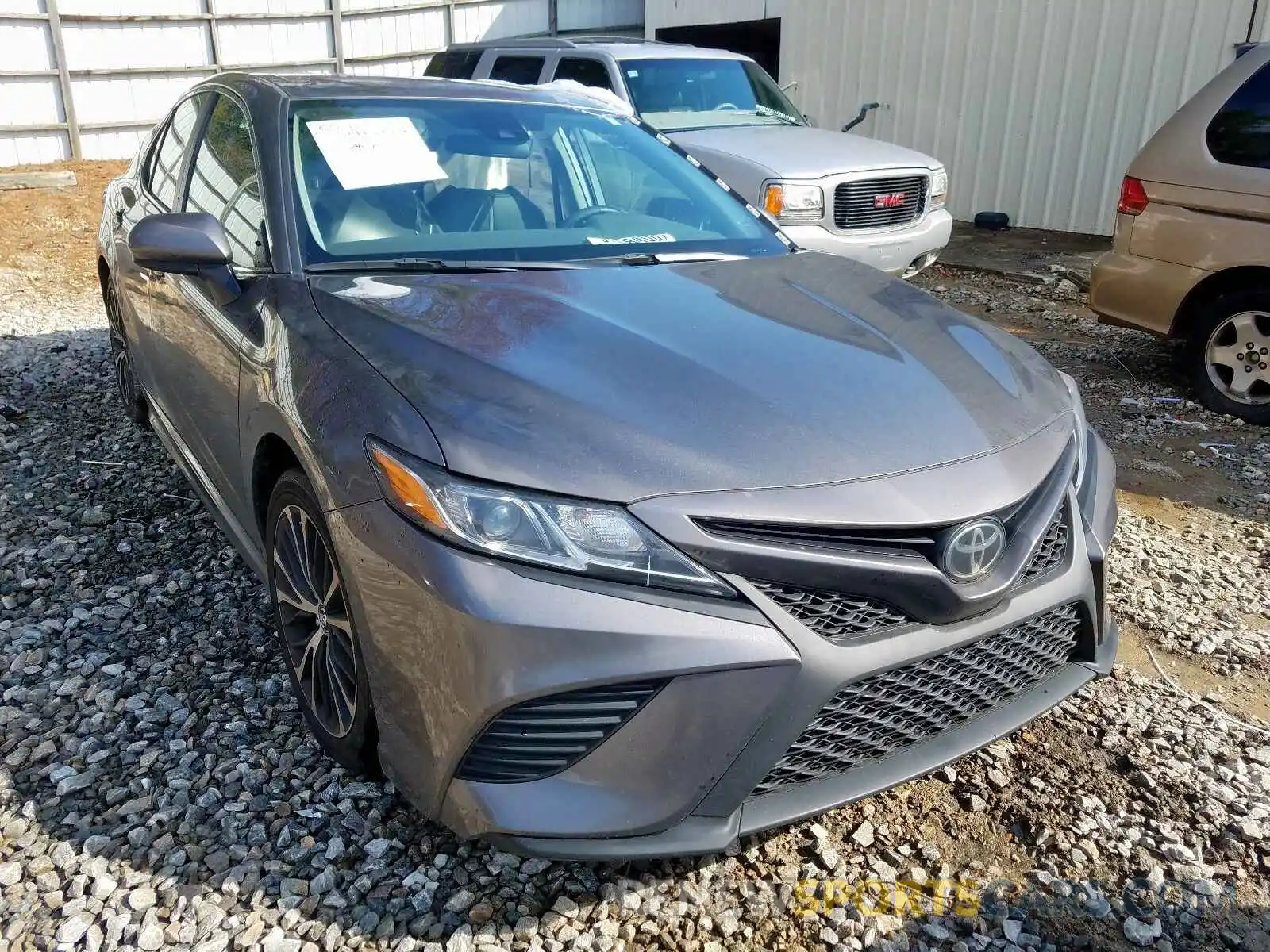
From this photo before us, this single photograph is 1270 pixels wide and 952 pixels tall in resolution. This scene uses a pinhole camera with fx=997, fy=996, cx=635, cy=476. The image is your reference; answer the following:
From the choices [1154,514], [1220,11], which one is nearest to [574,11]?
[1220,11]

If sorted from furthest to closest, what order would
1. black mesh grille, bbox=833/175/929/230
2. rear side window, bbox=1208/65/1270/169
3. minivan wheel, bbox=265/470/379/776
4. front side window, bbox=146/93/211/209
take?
black mesh grille, bbox=833/175/929/230, rear side window, bbox=1208/65/1270/169, front side window, bbox=146/93/211/209, minivan wheel, bbox=265/470/379/776

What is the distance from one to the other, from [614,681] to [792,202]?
5.21m

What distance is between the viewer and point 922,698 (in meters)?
2.02

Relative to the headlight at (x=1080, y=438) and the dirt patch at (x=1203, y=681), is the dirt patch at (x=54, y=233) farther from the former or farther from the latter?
the dirt patch at (x=1203, y=681)

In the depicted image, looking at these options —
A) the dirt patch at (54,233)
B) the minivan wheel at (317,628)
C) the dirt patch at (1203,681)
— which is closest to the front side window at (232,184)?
the minivan wheel at (317,628)

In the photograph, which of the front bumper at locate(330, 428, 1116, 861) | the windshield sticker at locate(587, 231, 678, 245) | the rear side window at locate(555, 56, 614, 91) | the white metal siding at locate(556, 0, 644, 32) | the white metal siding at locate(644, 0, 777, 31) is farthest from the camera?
the white metal siding at locate(556, 0, 644, 32)

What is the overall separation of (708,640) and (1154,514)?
10.3 feet

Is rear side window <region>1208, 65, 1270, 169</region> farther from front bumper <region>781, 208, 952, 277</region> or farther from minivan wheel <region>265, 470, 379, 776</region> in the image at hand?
minivan wheel <region>265, 470, 379, 776</region>

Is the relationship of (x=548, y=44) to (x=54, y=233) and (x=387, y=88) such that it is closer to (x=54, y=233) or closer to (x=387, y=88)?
(x=54, y=233)

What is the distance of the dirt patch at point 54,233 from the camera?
8266 millimetres

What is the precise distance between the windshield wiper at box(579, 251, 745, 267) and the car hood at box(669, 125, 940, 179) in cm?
361

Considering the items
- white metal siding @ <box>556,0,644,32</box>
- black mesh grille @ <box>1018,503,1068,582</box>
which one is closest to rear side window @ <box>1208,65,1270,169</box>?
black mesh grille @ <box>1018,503,1068,582</box>

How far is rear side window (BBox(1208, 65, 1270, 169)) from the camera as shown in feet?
15.9

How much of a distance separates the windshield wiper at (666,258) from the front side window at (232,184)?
37.1 inches
